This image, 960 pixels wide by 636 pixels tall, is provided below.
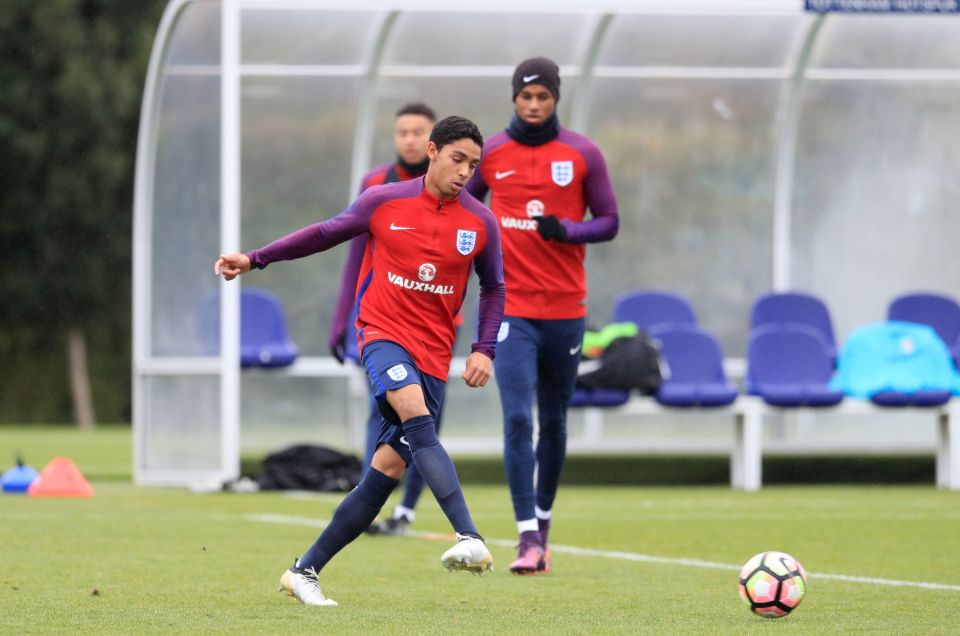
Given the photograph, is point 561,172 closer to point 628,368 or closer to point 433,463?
point 433,463

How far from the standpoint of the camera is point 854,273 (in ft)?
53.4

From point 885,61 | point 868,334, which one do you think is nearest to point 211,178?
point 868,334

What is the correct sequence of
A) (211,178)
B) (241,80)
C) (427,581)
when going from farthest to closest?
(241,80) → (211,178) → (427,581)

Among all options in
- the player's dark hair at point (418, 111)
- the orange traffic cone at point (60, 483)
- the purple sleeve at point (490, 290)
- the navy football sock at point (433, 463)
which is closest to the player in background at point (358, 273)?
the player's dark hair at point (418, 111)

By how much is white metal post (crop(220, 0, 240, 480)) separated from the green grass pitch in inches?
24.4

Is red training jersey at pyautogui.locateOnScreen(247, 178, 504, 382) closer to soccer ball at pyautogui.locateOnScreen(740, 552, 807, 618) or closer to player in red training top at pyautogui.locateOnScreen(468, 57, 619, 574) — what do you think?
soccer ball at pyautogui.locateOnScreen(740, 552, 807, 618)

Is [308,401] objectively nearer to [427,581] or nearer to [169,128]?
[169,128]

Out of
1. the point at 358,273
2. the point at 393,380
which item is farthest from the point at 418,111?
the point at 393,380

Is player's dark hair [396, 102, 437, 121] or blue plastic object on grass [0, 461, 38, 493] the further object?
blue plastic object on grass [0, 461, 38, 493]

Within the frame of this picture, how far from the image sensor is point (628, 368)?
43.8 ft

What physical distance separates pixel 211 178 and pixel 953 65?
6.86 m

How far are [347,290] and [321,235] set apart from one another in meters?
2.87

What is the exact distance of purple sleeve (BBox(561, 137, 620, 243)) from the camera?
314 inches

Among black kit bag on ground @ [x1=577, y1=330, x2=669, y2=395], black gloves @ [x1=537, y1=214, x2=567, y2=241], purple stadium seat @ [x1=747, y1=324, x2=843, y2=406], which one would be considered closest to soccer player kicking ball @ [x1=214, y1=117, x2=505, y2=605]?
black gloves @ [x1=537, y1=214, x2=567, y2=241]
